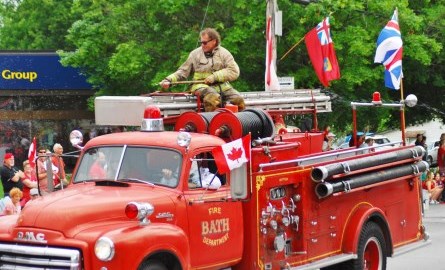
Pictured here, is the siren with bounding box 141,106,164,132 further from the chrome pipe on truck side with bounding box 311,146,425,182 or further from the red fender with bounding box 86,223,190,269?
the chrome pipe on truck side with bounding box 311,146,425,182

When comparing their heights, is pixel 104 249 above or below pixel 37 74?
below

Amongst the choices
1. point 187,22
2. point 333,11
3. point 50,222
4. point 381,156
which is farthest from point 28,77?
point 50,222

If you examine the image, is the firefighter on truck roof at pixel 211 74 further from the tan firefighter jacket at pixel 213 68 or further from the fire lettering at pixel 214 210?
the fire lettering at pixel 214 210

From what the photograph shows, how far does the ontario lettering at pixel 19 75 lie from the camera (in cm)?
3681

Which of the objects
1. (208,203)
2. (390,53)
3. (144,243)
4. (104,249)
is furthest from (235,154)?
(390,53)

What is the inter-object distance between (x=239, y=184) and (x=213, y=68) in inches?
136

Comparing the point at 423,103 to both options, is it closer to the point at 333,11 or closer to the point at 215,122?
the point at 333,11

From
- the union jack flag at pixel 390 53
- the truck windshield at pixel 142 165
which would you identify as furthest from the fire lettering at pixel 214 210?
the union jack flag at pixel 390 53

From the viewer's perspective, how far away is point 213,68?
43.1 feet

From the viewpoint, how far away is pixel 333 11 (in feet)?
92.5

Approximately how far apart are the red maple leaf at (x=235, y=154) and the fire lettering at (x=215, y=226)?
31.2 inches

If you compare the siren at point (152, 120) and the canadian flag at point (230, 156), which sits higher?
the siren at point (152, 120)

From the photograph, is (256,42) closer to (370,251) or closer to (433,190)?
(433,190)

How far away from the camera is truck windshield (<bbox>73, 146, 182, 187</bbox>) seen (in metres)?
10.5
